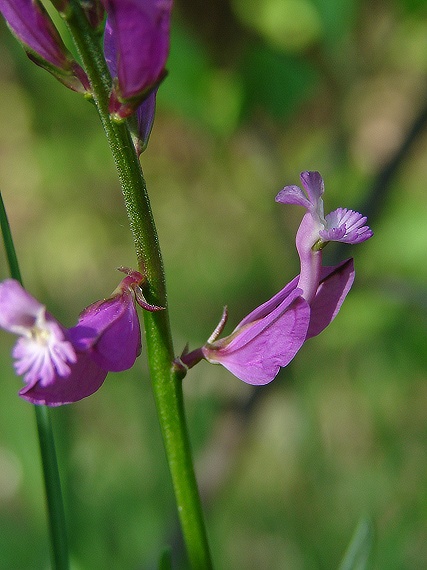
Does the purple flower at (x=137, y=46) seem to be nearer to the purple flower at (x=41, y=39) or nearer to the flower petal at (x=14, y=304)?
the purple flower at (x=41, y=39)

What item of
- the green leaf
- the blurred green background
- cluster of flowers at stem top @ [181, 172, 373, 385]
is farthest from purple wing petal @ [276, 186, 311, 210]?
the blurred green background

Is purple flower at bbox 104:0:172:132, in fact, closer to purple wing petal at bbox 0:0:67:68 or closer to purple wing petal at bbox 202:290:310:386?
purple wing petal at bbox 0:0:67:68

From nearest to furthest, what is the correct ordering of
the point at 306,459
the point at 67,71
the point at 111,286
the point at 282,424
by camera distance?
1. the point at 67,71
2. the point at 306,459
3. the point at 282,424
4. the point at 111,286

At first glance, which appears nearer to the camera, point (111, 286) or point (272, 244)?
point (272, 244)

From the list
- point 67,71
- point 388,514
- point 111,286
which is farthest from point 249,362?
point 111,286

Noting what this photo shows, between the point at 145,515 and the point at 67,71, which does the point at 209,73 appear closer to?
the point at 67,71

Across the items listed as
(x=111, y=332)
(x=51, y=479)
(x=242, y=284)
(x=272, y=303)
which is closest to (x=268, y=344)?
(x=272, y=303)
